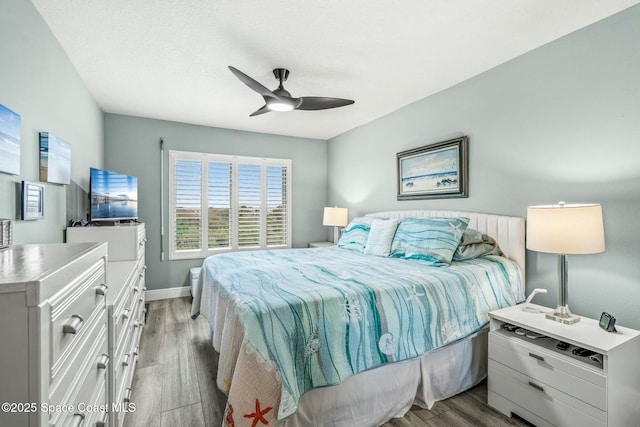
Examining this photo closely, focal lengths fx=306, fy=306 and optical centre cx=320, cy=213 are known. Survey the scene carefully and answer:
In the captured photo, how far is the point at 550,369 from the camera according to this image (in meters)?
1.80

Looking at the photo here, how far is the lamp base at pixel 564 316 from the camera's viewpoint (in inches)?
76.7

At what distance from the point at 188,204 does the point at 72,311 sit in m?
3.84

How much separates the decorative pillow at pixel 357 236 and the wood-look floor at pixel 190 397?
5.61ft

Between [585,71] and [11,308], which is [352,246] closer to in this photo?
[585,71]

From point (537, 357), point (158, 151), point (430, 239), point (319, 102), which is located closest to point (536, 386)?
point (537, 357)

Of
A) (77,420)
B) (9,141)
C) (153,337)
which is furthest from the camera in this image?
(153,337)

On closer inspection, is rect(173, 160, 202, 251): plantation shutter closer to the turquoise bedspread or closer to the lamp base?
the turquoise bedspread

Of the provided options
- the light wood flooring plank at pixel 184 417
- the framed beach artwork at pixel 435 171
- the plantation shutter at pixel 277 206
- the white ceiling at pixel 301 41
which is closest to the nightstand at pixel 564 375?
the framed beach artwork at pixel 435 171

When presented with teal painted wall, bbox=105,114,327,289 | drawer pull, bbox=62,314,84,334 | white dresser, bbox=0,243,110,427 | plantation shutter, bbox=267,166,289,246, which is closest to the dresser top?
white dresser, bbox=0,243,110,427

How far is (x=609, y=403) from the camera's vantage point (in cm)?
160

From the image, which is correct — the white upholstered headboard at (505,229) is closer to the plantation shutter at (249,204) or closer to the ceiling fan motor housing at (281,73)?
the ceiling fan motor housing at (281,73)

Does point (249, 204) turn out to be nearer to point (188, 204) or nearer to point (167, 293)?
point (188, 204)

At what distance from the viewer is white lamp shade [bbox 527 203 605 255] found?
5.98 ft

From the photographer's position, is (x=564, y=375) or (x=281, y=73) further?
(x=281, y=73)
